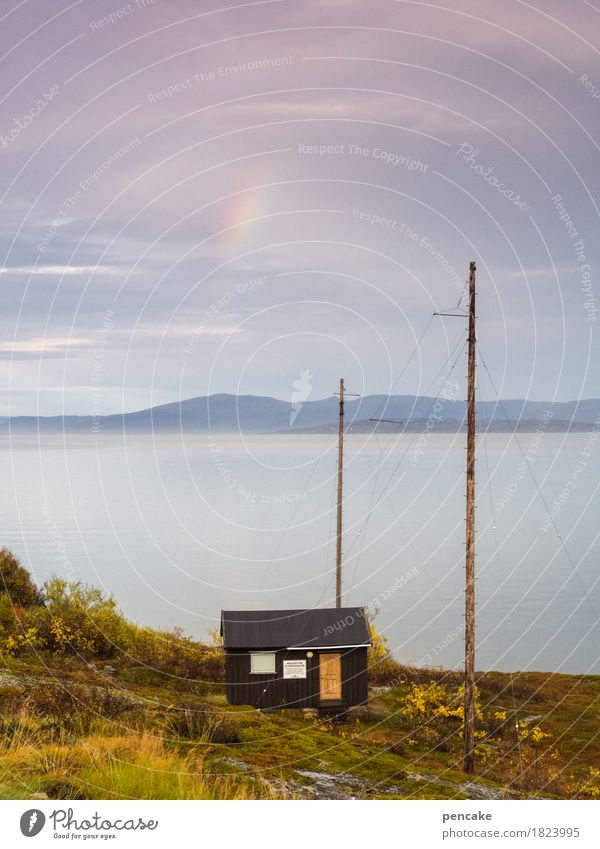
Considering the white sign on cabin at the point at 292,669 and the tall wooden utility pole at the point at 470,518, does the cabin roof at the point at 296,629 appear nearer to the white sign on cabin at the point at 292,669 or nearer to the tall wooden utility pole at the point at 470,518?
the white sign on cabin at the point at 292,669

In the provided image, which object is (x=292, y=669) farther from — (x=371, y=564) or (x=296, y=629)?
(x=371, y=564)

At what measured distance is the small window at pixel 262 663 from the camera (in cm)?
2738

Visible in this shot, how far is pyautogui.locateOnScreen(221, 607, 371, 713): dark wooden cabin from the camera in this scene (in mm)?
27297

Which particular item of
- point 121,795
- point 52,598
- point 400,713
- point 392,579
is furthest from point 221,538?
point 121,795

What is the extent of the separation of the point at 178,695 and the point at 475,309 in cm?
1631

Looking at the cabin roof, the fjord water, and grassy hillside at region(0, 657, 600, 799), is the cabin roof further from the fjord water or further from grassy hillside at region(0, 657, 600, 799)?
the fjord water

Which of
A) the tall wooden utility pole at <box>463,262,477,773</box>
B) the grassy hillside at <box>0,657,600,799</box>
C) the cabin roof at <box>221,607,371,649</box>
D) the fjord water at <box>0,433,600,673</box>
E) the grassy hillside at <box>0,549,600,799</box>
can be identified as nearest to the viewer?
the grassy hillside at <box>0,657,600,799</box>

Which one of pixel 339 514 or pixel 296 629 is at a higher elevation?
pixel 339 514

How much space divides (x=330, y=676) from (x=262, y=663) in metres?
2.38

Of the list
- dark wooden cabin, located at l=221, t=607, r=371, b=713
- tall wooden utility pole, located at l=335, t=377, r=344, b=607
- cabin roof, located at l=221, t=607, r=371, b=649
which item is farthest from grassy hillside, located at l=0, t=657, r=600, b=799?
tall wooden utility pole, located at l=335, t=377, r=344, b=607

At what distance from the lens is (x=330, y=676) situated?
27.7 m

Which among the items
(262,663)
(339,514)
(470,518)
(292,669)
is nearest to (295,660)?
(292,669)

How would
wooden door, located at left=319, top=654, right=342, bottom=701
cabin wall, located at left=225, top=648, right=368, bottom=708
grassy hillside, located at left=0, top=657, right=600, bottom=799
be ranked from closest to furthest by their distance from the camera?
1. grassy hillside, located at left=0, top=657, right=600, bottom=799
2. cabin wall, located at left=225, top=648, right=368, bottom=708
3. wooden door, located at left=319, top=654, right=342, bottom=701
